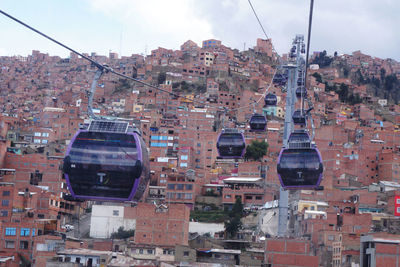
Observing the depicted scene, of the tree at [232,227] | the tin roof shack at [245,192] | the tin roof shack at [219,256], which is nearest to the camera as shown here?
the tin roof shack at [219,256]

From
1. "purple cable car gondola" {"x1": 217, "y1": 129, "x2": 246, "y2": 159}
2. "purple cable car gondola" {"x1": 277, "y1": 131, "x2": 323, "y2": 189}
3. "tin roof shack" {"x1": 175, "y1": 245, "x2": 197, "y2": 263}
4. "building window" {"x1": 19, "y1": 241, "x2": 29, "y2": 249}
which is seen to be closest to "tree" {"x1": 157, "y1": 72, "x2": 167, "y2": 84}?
"building window" {"x1": 19, "y1": 241, "x2": 29, "y2": 249}

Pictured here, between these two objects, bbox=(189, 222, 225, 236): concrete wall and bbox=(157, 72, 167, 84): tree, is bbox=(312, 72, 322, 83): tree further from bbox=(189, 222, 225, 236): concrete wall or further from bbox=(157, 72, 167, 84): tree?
bbox=(189, 222, 225, 236): concrete wall

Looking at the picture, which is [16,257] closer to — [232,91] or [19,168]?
[19,168]

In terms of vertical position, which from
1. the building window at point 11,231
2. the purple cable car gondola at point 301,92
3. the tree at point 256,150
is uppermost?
the tree at point 256,150

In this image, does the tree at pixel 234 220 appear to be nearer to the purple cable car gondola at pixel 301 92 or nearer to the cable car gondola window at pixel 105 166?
the purple cable car gondola at pixel 301 92

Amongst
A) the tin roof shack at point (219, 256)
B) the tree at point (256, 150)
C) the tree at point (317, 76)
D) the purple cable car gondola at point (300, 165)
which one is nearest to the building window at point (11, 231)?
the tin roof shack at point (219, 256)

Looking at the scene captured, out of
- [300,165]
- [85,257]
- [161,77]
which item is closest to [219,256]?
[85,257]
